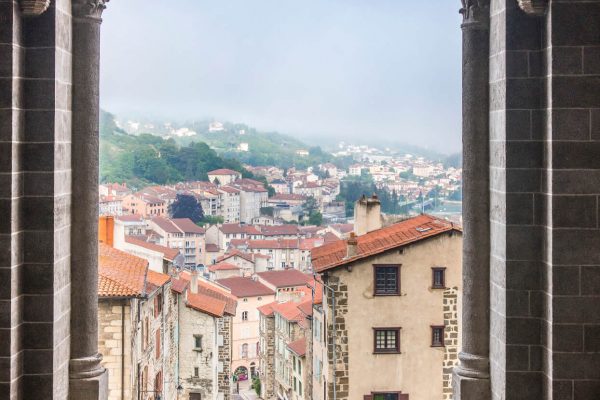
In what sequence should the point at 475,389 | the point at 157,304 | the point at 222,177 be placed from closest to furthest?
the point at 475,389 < the point at 157,304 < the point at 222,177

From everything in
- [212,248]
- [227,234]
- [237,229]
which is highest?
[237,229]

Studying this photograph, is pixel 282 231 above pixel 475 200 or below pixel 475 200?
below

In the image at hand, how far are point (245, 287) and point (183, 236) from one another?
22.7 m

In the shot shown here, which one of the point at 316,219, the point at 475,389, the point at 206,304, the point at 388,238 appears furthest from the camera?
the point at 316,219

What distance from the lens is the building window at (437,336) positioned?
64.7 ft

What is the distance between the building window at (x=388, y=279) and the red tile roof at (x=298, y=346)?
15.1 meters

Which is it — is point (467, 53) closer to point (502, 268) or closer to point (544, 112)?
point (544, 112)

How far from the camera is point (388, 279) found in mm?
19656

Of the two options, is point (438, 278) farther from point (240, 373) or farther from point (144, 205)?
point (144, 205)

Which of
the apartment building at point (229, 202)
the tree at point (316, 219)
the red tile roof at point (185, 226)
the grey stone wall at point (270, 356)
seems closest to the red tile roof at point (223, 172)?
the apartment building at point (229, 202)

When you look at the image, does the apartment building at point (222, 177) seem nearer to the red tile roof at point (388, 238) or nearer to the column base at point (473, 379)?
the red tile roof at point (388, 238)

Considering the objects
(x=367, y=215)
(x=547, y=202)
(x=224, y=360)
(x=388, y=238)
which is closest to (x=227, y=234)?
(x=224, y=360)

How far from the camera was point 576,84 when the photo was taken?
6.40 m

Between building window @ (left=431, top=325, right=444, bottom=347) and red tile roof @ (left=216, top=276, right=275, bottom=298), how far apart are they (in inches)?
1588
